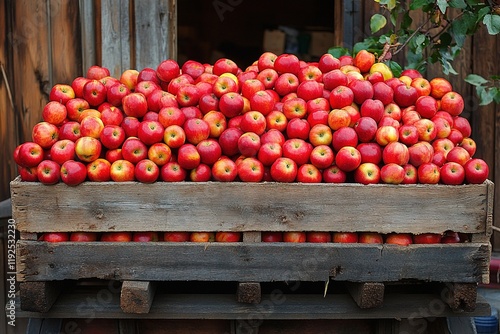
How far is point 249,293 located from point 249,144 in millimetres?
597

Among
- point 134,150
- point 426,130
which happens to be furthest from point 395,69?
point 134,150

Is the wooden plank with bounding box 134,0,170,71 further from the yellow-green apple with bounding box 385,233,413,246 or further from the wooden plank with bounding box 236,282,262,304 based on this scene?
the yellow-green apple with bounding box 385,233,413,246

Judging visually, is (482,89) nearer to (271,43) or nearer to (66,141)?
Answer: (66,141)

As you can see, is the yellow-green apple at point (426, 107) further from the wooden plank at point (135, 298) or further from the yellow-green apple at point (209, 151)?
the wooden plank at point (135, 298)

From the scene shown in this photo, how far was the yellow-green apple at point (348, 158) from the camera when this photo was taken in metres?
2.65

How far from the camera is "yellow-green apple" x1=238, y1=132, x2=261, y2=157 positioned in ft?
8.84

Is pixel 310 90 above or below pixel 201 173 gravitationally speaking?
above

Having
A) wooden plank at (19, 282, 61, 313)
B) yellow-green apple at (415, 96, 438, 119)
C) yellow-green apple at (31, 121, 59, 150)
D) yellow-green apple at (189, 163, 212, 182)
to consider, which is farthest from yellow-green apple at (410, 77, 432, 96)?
wooden plank at (19, 282, 61, 313)

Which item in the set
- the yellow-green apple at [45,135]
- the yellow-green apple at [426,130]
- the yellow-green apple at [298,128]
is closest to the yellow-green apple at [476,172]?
the yellow-green apple at [426,130]

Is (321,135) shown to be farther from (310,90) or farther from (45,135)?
(45,135)

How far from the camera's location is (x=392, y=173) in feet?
8.65

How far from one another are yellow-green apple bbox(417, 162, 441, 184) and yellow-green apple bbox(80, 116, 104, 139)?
4.40ft

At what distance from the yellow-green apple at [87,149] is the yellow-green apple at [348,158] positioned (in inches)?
38.7

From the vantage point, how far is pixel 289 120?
2.92m
